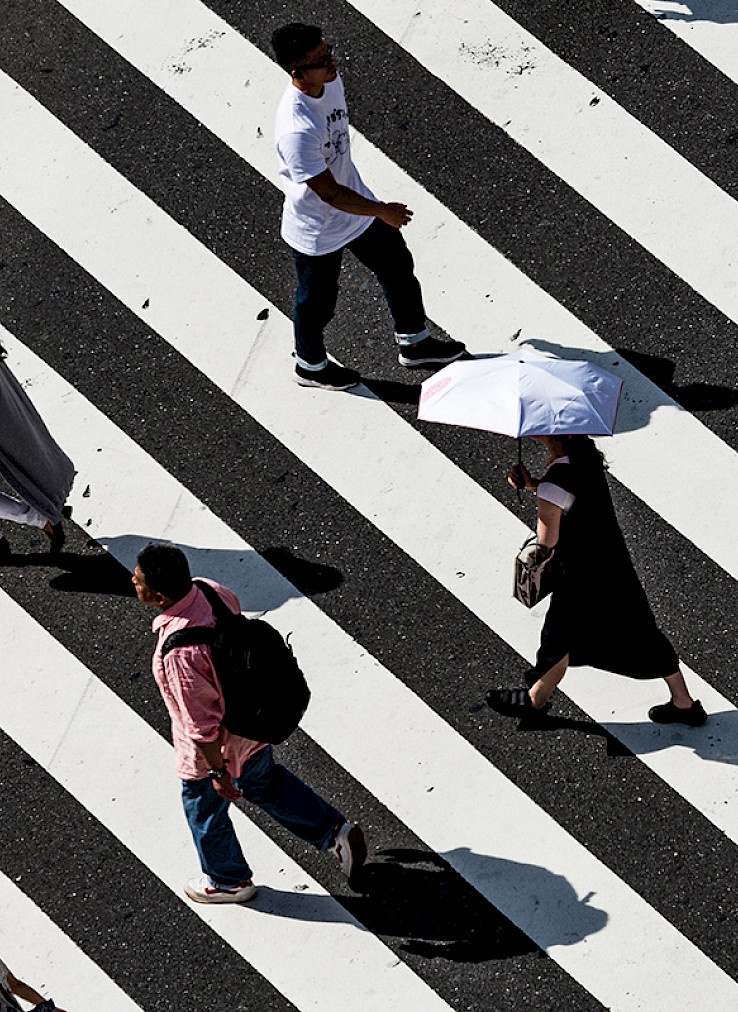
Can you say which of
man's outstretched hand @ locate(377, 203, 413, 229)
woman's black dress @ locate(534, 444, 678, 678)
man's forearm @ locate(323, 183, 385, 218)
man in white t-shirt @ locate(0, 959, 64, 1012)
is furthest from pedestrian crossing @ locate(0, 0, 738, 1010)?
man's forearm @ locate(323, 183, 385, 218)

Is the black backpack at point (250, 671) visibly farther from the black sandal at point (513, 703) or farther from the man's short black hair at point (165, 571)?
the black sandal at point (513, 703)

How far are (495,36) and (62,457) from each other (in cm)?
332

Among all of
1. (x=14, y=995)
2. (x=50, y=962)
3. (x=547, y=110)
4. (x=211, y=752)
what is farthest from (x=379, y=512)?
(x=14, y=995)

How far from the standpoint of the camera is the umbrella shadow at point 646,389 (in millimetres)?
7387

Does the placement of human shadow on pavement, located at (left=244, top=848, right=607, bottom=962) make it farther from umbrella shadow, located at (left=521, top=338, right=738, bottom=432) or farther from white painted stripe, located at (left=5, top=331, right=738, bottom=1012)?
umbrella shadow, located at (left=521, top=338, right=738, bottom=432)

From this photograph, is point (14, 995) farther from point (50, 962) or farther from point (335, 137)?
point (335, 137)

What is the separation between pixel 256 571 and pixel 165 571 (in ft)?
6.30

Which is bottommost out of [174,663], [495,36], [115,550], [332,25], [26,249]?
[115,550]

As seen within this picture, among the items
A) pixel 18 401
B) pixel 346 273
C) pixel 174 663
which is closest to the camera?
pixel 174 663

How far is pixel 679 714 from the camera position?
6.81 m

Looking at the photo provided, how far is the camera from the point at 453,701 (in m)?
6.99

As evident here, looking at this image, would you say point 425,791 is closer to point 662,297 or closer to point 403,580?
point 403,580

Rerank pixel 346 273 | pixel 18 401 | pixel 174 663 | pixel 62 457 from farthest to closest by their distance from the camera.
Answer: pixel 346 273 < pixel 62 457 < pixel 18 401 < pixel 174 663

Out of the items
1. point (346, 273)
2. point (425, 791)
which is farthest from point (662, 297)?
point (425, 791)
